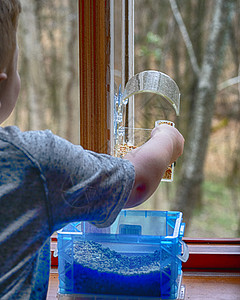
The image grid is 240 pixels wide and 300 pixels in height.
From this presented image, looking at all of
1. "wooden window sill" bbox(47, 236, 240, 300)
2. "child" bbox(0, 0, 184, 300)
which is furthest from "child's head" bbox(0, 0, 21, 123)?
"wooden window sill" bbox(47, 236, 240, 300)

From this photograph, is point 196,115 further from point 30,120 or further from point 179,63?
point 30,120

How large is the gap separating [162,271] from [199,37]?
1192mm

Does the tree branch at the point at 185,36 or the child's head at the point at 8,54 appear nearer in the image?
the child's head at the point at 8,54

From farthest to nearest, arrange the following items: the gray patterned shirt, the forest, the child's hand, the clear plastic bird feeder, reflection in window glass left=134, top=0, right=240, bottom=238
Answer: reflection in window glass left=134, top=0, right=240, bottom=238 → the forest → the clear plastic bird feeder → the child's hand → the gray patterned shirt

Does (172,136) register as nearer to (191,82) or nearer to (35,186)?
(35,186)

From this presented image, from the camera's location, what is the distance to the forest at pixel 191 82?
150cm

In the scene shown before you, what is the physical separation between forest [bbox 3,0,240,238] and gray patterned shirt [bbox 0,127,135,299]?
3.08 ft

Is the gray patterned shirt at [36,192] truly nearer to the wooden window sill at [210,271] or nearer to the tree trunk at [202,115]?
the wooden window sill at [210,271]

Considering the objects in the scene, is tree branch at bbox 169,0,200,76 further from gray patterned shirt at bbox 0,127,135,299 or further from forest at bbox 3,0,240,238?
gray patterned shirt at bbox 0,127,135,299

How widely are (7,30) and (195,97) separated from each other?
132 centimetres

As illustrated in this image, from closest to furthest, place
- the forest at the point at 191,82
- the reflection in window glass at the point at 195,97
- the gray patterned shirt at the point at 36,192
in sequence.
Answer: the gray patterned shirt at the point at 36,192, the forest at the point at 191,82, the reflection in window glass at the point at 195,97

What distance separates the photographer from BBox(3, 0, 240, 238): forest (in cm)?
150

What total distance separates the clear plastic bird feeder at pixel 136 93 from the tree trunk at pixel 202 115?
0.89 m

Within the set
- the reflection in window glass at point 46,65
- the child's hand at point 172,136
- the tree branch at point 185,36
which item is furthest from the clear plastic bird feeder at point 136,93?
the tree branch at point 185,36
